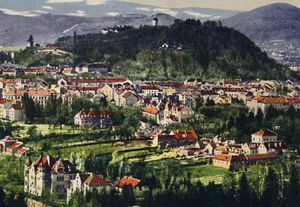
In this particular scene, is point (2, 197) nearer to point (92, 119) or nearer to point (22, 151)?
point (22, 151)

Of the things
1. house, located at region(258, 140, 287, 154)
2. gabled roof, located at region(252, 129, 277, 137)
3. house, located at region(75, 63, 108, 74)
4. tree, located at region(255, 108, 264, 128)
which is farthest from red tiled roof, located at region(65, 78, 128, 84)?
house, located at region(258, 140, 287, 154)

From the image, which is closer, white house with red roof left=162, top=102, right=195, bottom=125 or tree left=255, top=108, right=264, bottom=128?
tree left=255, top=108, right=264, bottom=128

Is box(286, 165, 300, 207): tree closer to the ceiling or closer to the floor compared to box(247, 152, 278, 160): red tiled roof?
closer to the floor

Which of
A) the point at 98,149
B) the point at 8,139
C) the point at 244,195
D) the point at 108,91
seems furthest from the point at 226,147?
the point at 108,91

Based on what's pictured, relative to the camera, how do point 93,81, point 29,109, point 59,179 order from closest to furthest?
1. point 59,179
2. point 29,109
3. point 93,81

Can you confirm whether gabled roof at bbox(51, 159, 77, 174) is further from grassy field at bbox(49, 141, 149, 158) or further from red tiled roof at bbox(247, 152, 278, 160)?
red tiled roof at bbox(247, 152, 278, 160)

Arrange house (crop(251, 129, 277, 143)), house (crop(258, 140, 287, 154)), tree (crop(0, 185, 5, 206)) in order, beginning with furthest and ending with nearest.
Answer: house (crop(251, 129, 277, 143))
house (crop(258, 140, 287, 154))
tree (crop(0, 185, 5, 206))

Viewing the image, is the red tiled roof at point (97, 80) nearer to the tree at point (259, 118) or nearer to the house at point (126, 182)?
the tree at point (259, 118)
